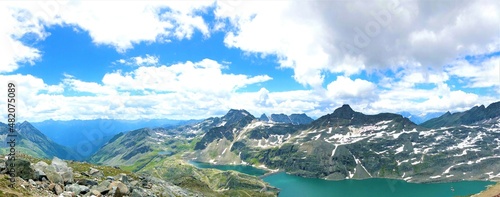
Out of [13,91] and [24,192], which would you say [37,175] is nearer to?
[24,192]

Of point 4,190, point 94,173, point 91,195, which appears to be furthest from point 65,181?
point 94,173

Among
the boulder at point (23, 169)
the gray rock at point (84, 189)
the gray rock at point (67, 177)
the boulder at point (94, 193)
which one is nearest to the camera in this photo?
the boulder at point (23, 169)

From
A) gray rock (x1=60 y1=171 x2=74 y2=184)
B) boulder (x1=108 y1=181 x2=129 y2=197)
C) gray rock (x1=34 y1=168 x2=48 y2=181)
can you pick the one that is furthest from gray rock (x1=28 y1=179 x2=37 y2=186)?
boulder (x1=108 y1=181 x2=129 y2=197)

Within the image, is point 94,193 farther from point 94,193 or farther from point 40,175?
point 40,175

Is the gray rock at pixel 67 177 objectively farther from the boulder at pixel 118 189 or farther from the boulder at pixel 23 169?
the boulder at pixel 118 189

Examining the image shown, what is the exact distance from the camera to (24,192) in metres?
35.8

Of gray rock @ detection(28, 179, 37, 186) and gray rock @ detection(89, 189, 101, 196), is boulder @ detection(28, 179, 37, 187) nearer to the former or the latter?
gray rock @ detection(28, 179, 37, 186)

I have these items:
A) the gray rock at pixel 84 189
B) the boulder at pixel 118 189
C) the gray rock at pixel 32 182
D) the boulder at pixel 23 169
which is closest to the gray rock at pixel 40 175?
the boulder at pixel 23 169

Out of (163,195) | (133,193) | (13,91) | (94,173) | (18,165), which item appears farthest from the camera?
(163,195)

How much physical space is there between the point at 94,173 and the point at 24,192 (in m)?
Answer: 30.3

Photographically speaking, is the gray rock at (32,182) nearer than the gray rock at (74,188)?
Yes

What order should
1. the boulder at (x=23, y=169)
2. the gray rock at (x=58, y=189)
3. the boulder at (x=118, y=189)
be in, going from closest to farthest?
the boulder at (x=23, y=169) → the gray rock at (x=58, y=189) → the boulder at (x=118, y=189)

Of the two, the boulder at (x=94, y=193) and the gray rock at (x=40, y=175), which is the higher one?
the gray rock at (x=40, y=175)

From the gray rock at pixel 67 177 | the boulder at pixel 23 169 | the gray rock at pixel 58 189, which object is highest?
the boulder at pixel 23 169
